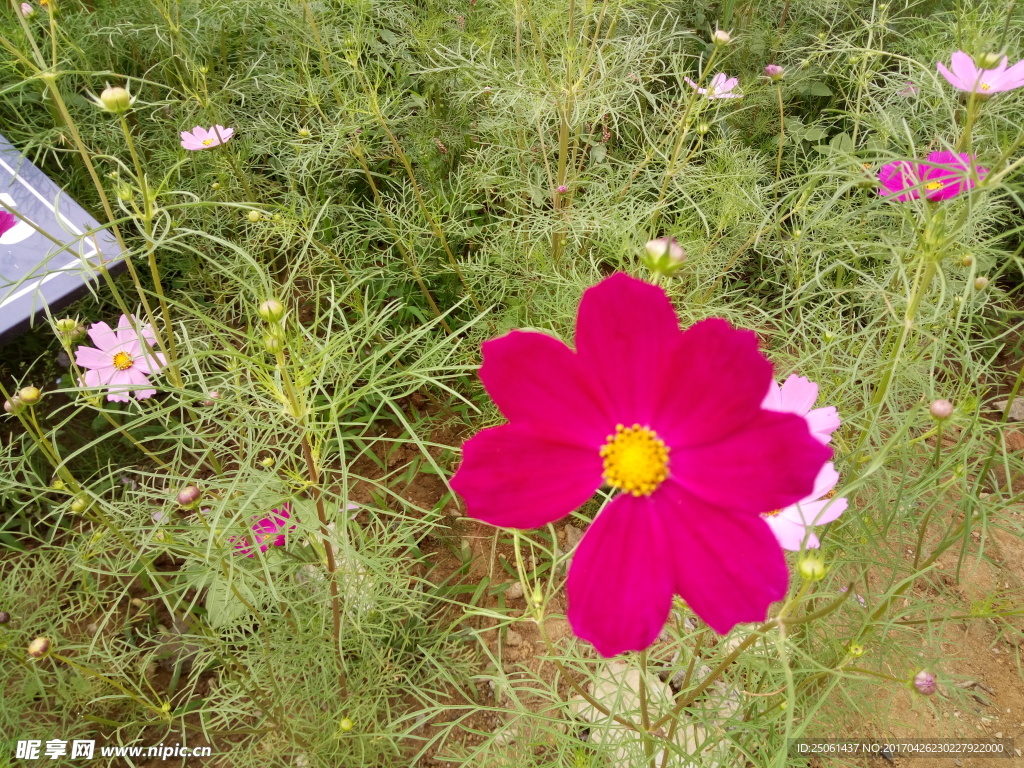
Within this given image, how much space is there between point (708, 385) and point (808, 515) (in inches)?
10.2

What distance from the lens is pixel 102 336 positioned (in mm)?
1224

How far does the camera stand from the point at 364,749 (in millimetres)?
1111

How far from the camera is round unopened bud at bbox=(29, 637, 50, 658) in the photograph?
879 mm

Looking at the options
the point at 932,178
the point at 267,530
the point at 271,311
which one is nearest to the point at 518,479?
the point at 271,311

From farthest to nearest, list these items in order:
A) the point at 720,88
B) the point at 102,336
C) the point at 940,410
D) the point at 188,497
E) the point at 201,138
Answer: the point at 201,138 → the point at 720,88 → the point at 102,336 → the point at 188,497 → the point at 940,410

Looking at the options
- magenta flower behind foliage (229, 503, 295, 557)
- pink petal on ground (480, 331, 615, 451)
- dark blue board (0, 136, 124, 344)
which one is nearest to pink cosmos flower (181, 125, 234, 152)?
dark blue board (0, 136, 124, 344)

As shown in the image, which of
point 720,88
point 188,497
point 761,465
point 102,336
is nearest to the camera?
point 761,465

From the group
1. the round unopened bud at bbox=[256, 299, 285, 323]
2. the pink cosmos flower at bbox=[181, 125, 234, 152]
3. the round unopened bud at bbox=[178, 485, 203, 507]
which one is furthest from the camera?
the pink cosmos flower at bbox=[181, 125, 234, 152]

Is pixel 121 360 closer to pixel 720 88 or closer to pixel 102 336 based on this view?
pixel 102 336

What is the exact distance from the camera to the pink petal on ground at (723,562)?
20.1 inches

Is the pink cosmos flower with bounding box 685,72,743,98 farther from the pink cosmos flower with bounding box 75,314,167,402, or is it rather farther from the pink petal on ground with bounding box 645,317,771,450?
the pink cosmos flower with bounding box 75,314,167,402

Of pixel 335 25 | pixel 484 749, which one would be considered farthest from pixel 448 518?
pixel 335 25

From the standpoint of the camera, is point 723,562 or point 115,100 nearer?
point 723,562

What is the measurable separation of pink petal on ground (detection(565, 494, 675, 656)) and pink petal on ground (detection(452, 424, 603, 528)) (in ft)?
0.12
